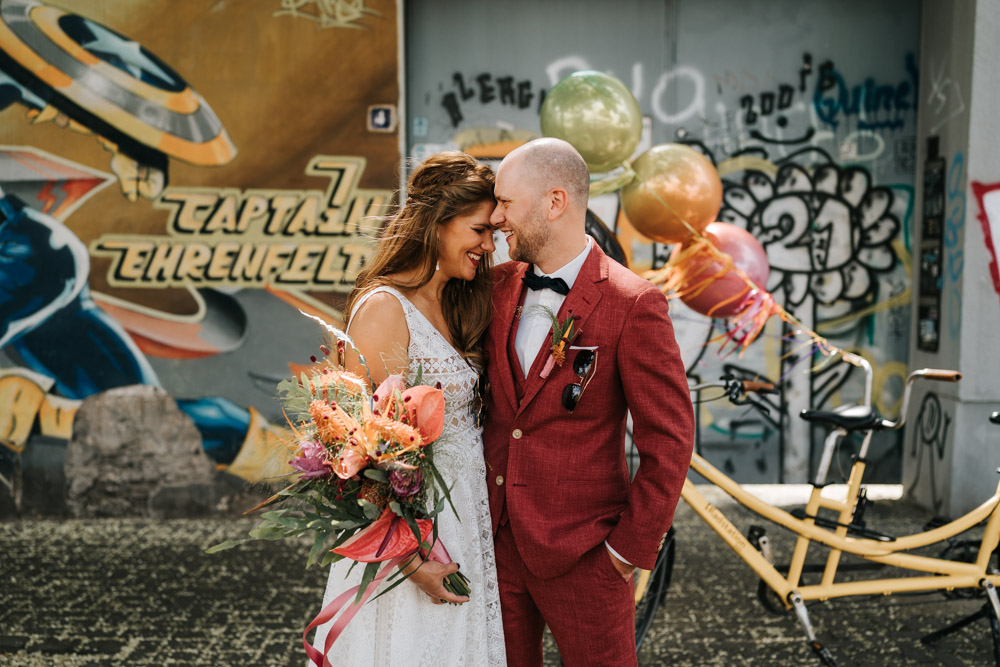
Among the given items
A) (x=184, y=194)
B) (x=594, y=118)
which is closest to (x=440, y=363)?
(x=594, y=118)

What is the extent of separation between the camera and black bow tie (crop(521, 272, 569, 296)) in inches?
104

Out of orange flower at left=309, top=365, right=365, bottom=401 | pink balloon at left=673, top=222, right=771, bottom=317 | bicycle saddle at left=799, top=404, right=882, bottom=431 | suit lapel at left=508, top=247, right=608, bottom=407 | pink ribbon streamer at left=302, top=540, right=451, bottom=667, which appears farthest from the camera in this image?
pink balloon at left=673, top=222, right=771, bottom=317

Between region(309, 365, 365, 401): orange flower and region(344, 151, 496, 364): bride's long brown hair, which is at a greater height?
region(344, 151, 496, 364): bride's long brown hair

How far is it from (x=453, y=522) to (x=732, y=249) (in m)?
2.31

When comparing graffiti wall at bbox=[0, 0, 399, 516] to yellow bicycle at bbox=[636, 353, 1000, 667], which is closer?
yellow bicycle at bbox=[636, 353, 1000, 667]

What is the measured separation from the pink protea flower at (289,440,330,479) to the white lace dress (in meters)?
0.36

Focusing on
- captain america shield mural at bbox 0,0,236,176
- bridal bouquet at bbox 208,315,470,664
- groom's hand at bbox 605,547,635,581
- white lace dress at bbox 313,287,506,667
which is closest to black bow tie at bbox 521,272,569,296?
white lace dress at bbox 313,287,506,667

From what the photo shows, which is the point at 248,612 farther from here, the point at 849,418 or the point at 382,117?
the point at 382,117

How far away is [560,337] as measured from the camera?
2.54 meters

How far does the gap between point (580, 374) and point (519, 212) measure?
1.76 feet

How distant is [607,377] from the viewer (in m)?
2.56

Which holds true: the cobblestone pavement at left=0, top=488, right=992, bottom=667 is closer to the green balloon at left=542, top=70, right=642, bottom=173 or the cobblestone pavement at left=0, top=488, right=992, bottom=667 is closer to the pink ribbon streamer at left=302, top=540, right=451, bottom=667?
the pink ribbon streamer at left=302, top=540, right=451, bottom=667

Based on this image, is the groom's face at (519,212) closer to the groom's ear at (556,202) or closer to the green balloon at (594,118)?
the groom's ear at (556,202)

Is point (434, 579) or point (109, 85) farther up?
point (109, 85)
